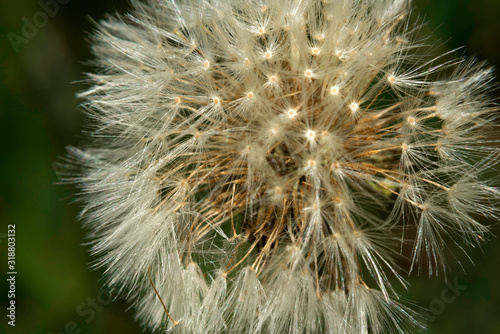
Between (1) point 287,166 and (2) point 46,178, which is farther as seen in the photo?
(2) point 46,178

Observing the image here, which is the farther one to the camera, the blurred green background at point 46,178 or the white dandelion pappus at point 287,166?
the blurred green background at point 46,178

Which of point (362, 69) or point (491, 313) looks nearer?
point (362, 69)

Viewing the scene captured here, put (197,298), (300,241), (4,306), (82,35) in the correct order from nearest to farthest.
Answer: (300,241) → (197,298) → (4,306) → (82,35)

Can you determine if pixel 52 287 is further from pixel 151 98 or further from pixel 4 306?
pixel 151 98

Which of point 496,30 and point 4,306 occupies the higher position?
point 496,30

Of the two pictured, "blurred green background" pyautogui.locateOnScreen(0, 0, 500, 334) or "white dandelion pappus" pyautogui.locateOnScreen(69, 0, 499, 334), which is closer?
"white dandelion pappus" pyautogui.locateOnScreen(69, 0, 499, 334)

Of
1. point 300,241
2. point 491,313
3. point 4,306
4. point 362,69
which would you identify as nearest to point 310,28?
point 362,69

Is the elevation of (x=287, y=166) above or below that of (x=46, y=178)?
below

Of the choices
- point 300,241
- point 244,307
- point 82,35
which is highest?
point 82,35
